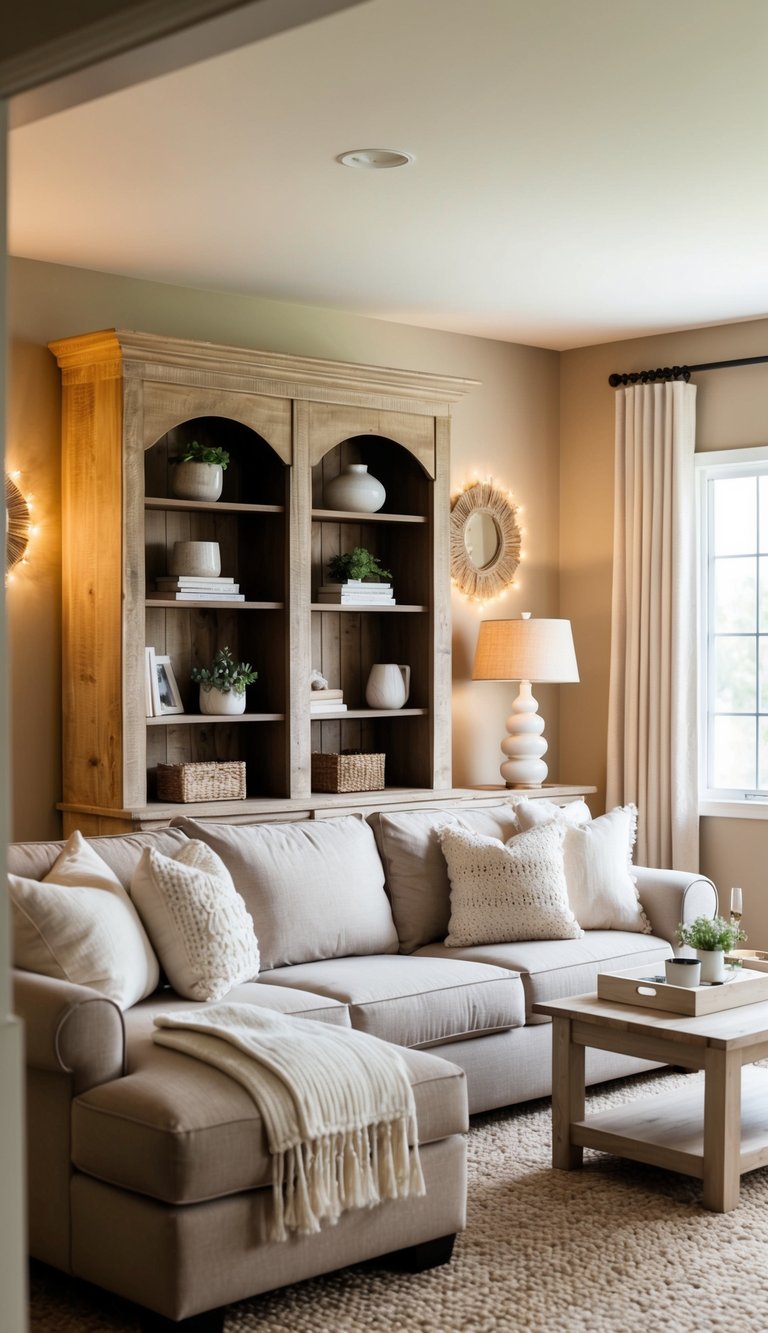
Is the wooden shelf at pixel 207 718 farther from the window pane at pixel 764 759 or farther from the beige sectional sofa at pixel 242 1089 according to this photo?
the window pane at pixel 764 759

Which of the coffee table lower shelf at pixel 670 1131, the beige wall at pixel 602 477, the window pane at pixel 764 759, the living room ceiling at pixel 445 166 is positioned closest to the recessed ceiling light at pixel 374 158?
the living room ceiling at pixel 445 166

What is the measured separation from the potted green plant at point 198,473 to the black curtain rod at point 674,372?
6.81ft

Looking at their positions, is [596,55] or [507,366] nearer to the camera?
[596,55]

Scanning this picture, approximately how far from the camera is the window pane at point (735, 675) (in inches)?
247

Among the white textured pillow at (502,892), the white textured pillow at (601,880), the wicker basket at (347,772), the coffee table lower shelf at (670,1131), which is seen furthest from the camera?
the wicker basket at (347,772)

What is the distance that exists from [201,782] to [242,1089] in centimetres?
220

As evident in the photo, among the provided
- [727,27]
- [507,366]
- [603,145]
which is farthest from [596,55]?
[507,366]

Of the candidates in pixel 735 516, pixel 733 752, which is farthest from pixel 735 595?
pixel 733 752

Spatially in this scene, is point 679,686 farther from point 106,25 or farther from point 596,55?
point 106,25

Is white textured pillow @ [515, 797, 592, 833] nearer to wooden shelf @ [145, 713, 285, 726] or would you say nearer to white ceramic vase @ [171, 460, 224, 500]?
wooden shelf @ [145, 713, 285, 726]

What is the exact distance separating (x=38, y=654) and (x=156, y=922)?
1.67m

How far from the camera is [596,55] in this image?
11.1 feet

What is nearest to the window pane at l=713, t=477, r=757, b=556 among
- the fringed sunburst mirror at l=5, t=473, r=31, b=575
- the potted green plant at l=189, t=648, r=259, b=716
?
the potted green plant at l=189, t=648, r=259, b=716

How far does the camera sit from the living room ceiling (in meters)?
3.31
